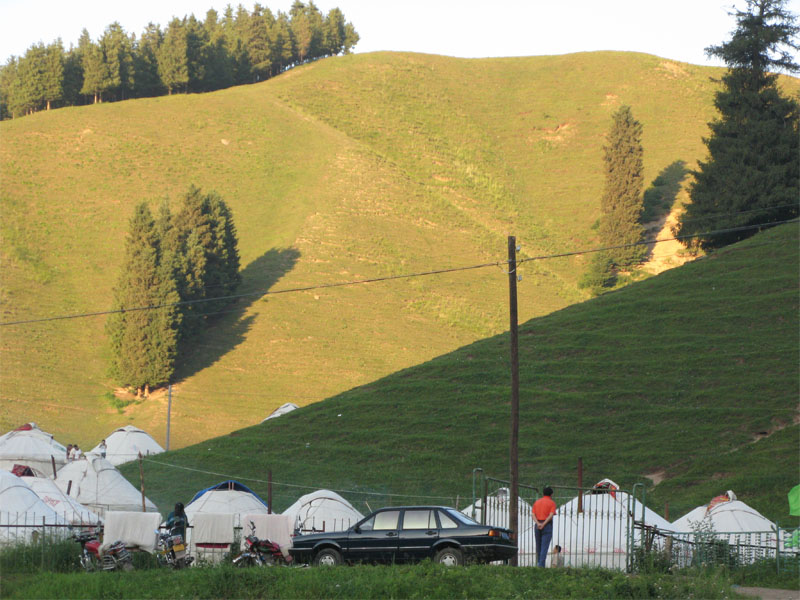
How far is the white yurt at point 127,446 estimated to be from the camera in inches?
1940

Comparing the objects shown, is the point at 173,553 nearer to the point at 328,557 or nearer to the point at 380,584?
the point at 328,557

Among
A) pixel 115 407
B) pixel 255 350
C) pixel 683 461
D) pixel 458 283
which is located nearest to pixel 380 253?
pixel 458 283

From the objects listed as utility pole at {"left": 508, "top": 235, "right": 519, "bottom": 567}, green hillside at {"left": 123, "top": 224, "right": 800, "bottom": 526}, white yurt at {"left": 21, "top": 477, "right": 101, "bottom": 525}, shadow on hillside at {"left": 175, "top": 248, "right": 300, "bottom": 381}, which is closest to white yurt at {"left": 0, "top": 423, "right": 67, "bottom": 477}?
green hillside at {"left": 123, "top": 224, "right": 800, "bottom": 526}

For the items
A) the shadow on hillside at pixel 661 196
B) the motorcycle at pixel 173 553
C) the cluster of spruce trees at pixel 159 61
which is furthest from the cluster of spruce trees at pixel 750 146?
the cluster of spruce trees at pixel 159 61

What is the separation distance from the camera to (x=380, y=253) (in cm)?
8981

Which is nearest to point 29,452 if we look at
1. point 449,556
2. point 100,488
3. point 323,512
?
point 100,488

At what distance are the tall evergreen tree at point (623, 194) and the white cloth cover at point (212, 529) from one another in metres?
71.9

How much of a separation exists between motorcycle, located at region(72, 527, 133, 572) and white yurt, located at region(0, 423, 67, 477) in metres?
26.5

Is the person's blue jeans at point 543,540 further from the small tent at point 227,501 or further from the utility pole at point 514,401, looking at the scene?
the small tent at point 227,501

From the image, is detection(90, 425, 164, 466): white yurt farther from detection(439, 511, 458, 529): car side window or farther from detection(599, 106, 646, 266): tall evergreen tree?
detection(599, 106, 646, 266): tall evergreen tree

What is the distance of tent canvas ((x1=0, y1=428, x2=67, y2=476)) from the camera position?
42.5 meters

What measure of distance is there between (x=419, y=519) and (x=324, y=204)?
82216 millimetres

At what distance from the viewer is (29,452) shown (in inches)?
1698

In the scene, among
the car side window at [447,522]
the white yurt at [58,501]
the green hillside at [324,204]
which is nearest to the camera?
the car side window at [447,522]
